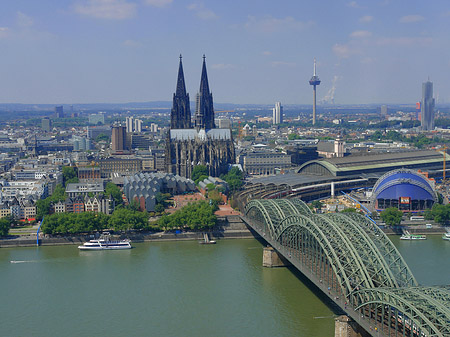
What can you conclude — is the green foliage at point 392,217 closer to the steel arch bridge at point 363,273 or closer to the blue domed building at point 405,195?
the blue domed building at point 405,195

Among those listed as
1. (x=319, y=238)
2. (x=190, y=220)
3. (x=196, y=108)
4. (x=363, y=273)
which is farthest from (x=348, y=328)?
(x=196, y=108)

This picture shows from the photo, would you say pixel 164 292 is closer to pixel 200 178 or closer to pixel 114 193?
pixel 114 193

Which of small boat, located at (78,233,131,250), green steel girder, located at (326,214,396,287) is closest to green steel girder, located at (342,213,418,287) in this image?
green steel girder, located at (326,214,396,287)

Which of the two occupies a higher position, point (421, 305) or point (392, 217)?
point (421, 305)

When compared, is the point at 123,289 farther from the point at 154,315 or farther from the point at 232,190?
the point at 232,190

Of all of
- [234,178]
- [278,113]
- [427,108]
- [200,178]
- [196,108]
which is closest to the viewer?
[234,178]

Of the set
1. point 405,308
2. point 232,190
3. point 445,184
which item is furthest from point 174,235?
point 445,184
